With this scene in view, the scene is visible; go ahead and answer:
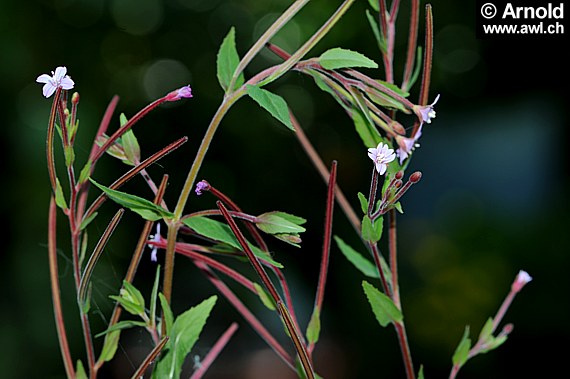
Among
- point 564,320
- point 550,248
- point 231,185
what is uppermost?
point 231,185

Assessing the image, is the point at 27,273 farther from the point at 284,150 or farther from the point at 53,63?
the point at 284,150

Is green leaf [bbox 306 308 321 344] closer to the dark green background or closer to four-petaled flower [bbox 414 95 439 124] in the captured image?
four-petaled flower [bbox 414 95 439 124]

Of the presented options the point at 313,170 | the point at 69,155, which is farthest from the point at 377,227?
the point at 313,170

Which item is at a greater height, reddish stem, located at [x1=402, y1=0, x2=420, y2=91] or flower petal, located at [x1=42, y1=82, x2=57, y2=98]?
reddish stem, located at [x1=402, y1=0, x2=420, y2=91]

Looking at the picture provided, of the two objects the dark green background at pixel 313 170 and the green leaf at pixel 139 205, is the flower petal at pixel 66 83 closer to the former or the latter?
the green leaf at pixel 139 205

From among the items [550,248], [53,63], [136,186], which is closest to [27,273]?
[136,186]

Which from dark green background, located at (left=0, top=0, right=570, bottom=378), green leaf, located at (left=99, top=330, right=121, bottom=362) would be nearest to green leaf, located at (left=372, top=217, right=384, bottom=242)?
green leaf, located at (left=99, top=330, right=121, bottom=362)

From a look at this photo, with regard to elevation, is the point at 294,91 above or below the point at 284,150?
above
